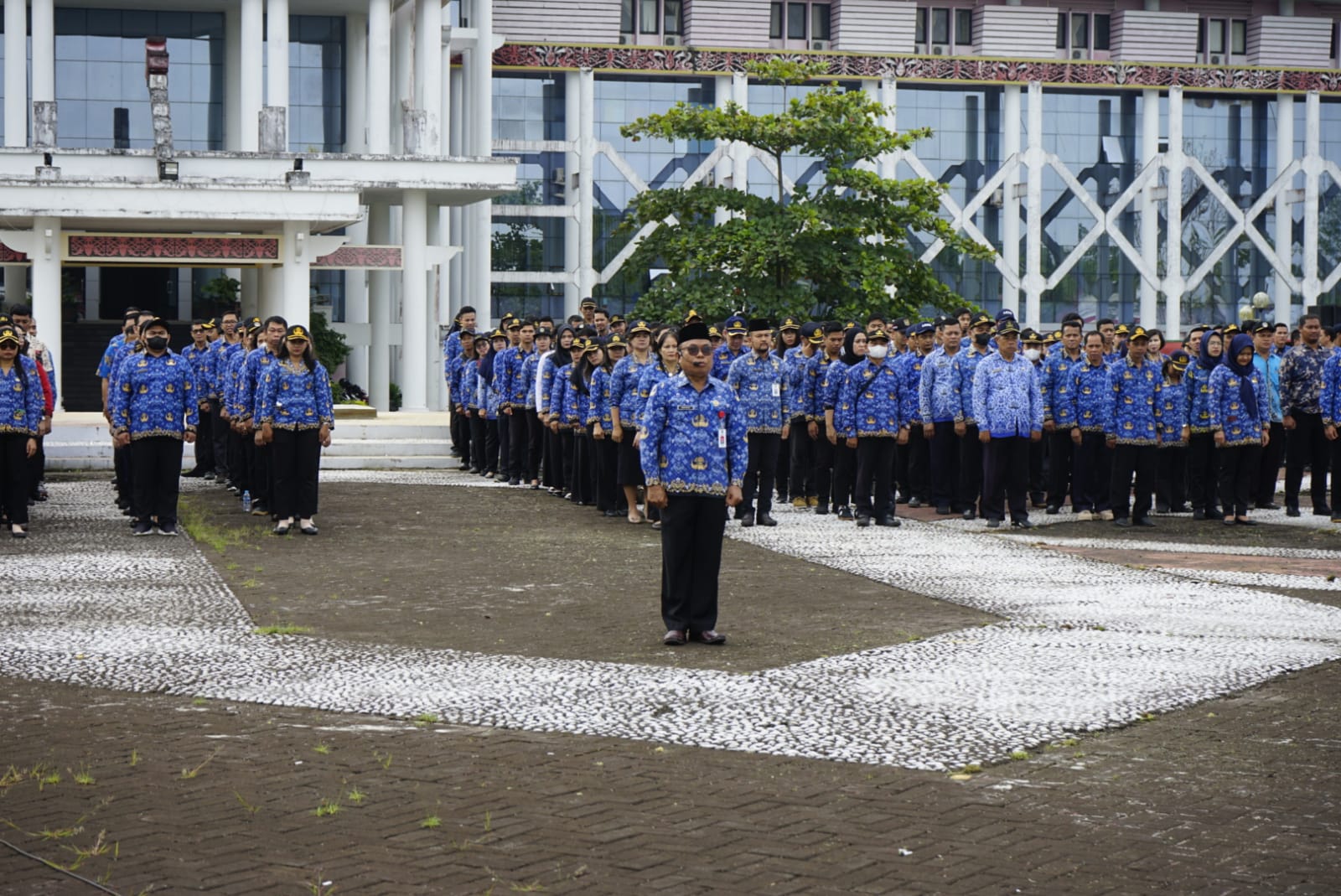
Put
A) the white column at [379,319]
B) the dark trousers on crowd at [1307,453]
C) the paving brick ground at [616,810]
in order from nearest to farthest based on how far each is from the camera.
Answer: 1. the paving brick ground at [616,810]
2. the dark trousers on crowd at [1307,453]
3. the white column at [379,319]

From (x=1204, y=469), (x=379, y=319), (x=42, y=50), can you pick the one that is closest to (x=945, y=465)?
(x=1204, y=469)

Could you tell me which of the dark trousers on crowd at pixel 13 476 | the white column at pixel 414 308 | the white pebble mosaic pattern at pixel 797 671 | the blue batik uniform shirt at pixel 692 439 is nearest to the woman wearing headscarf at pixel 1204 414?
the white pebble mosaic pattern at pixel 797 671

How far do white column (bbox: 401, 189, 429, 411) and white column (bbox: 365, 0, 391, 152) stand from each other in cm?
219

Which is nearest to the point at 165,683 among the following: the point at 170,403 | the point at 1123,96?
the point at 170,403

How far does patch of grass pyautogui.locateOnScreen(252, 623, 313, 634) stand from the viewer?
1070 centimetres

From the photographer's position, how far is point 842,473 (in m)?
19.3

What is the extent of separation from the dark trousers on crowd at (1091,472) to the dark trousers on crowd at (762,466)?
3663 millimetres

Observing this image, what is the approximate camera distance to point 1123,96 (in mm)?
57625

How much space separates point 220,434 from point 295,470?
6305 mm

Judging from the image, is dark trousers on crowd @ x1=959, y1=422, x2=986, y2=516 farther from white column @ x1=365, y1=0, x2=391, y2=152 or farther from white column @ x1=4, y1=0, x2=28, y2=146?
white column @ x1=4, y1=0, x2=28, y2=146

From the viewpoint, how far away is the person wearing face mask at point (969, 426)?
18828 mm

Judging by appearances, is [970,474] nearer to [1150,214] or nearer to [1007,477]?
[1007,477]

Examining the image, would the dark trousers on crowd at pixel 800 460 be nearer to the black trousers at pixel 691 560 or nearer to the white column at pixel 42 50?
the black trousers at pixel 691 560

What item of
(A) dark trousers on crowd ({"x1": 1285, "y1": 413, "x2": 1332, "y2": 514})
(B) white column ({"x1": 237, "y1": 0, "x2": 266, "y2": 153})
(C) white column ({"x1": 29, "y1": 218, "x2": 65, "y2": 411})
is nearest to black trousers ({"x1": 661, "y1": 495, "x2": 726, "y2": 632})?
(A) dark trousers on crowd ({"x1": 1285, "y1": 413, "x2": 1332, "y2": 514})
